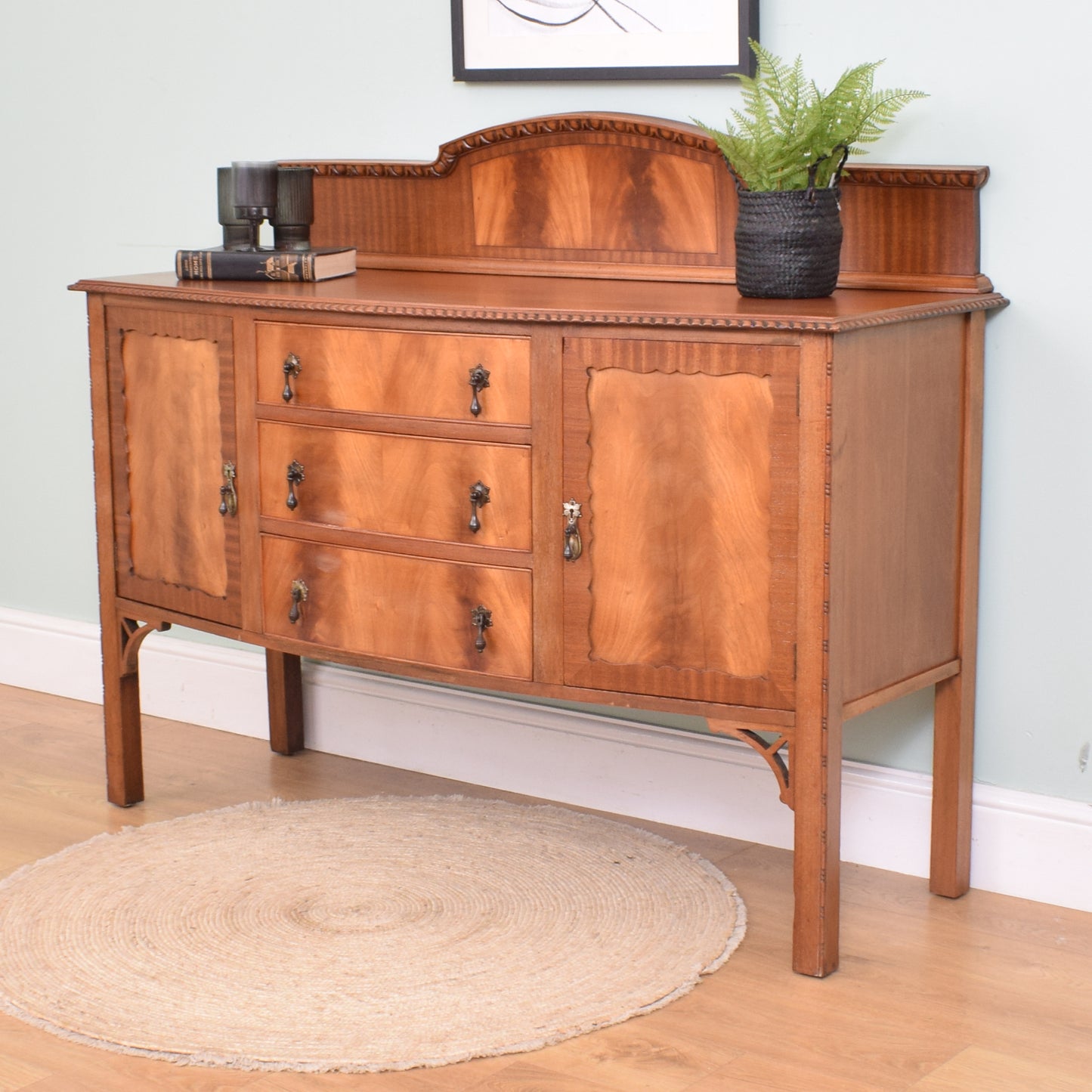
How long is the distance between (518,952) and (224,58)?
5.56ft

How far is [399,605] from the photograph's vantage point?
2219 mm

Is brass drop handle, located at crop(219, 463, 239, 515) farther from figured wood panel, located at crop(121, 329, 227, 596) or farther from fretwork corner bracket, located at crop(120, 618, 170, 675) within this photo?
fretwork corner bracket, located at crop(120, 618, 170, 675)

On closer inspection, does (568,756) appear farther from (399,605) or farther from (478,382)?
(478,382)

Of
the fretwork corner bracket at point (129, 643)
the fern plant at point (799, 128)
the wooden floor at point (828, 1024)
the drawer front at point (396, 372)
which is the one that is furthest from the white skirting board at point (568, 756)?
the fern plant at point (799, 128)

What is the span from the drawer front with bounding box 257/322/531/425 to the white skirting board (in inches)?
28.8

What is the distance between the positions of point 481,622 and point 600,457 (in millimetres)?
286

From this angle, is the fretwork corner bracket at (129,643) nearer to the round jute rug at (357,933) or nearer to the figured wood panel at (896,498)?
the round jute rug at (357,933)

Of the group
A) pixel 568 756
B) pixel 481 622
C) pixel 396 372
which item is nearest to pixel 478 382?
pixel 396 372

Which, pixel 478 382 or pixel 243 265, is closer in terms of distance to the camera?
pixel 478 382

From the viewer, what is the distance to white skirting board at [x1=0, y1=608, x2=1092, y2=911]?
7.52 ft

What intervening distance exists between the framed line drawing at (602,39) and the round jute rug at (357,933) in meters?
1.17

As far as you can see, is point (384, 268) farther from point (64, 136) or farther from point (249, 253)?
point (64, 136)

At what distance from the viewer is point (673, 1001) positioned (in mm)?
1982

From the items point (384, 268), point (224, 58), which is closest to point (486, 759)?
point (384, 268)
